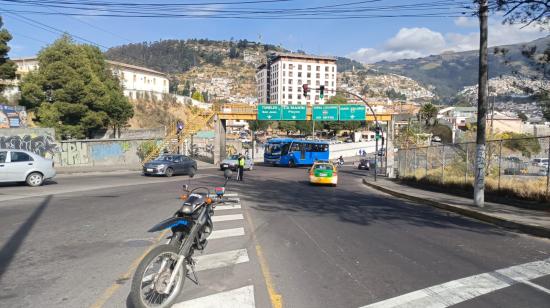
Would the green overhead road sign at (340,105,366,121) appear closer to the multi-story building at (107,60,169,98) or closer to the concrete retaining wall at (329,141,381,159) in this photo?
the concrete retaining wall at (329,141,381,159)

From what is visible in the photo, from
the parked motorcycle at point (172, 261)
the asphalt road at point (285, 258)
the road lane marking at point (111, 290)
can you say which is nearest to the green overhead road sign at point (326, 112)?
the asphalt road at point (285, 258)

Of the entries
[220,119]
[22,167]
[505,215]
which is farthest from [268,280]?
[220,119]

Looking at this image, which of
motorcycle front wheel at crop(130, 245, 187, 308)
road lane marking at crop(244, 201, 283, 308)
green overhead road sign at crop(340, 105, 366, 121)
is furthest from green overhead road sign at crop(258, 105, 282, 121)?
motorcycle front wheel at crop(130, 245, 187, 308)

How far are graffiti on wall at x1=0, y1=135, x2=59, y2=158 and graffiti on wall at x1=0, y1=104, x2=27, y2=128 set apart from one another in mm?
2364

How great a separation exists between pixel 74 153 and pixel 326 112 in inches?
989

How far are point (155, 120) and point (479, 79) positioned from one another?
6952 centimetres

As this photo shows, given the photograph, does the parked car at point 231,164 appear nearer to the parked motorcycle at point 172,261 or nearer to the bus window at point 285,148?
the bus window at point 285,148

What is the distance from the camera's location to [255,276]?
6348 mm

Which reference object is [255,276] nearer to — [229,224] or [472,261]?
[472,261]

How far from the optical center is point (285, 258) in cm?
746

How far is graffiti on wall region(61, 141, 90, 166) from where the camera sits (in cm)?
3325

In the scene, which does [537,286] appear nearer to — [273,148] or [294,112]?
[294,112]

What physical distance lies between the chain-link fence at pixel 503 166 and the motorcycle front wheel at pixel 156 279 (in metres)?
12.6

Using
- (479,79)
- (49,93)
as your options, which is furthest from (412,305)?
(49,93)
